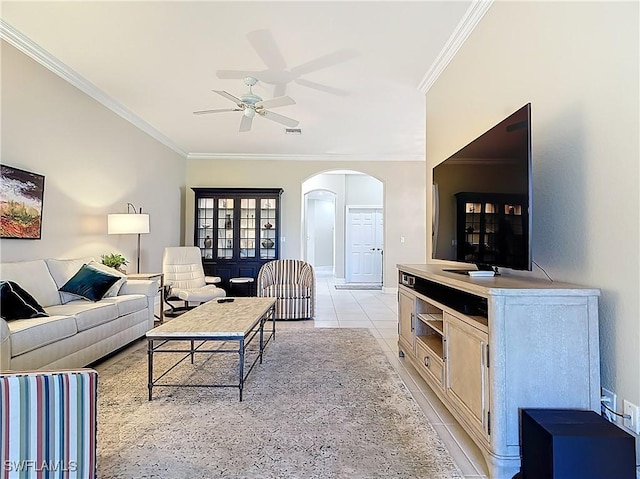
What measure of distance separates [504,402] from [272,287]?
3.62 meters

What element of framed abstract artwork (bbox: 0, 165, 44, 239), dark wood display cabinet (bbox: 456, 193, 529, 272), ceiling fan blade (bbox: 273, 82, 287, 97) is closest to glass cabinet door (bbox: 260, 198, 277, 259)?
ceiling fan blade (bbox: 273, 82, 287, 97)

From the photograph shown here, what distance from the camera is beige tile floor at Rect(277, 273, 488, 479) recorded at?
1.80 metres

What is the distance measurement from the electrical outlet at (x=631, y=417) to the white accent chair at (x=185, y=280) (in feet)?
14.8

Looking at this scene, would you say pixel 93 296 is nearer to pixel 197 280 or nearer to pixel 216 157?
pixel 197 280

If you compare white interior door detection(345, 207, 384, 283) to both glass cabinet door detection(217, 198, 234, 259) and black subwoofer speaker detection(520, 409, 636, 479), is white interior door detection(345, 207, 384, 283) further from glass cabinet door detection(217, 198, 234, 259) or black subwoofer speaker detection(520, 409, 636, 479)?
black subwoofer speaker detection(520, 409, 636, 479)

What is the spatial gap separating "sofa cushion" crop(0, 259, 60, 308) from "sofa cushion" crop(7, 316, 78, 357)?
557 mm

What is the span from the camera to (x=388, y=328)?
14.6 feet

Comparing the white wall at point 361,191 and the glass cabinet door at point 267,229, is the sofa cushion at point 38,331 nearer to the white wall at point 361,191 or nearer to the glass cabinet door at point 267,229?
the glass cabinet door at point 267,229

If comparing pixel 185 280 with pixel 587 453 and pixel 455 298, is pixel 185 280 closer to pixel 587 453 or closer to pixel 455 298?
pixel 455 298

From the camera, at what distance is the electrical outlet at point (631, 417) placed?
140cm

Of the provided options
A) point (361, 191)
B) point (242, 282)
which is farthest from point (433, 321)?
point (361, 191)

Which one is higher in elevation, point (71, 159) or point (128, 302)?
point (71, 159)

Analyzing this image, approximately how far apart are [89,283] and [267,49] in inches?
102

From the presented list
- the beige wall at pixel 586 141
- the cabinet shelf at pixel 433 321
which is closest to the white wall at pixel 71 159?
the cabinet shelf at pixel 433 321
